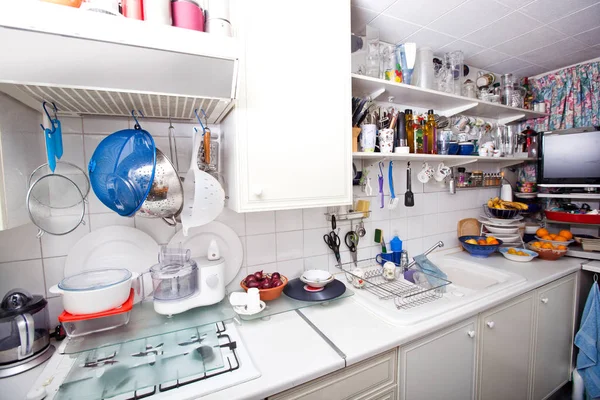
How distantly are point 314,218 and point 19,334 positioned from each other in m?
1.19

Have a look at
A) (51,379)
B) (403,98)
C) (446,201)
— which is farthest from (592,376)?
(51,379)

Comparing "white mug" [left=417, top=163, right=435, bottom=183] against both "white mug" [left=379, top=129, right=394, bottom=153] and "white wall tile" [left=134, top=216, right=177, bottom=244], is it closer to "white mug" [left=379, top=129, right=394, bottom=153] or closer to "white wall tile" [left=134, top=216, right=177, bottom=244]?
"white mug" [left=379, top=129, right=394, bottom=153]

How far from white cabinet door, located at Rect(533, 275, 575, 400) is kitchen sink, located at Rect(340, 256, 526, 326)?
0.23 metres

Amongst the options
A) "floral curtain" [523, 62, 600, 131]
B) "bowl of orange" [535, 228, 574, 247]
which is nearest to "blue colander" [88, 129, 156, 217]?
"bowl of orange" [535, 228, 574, 247]

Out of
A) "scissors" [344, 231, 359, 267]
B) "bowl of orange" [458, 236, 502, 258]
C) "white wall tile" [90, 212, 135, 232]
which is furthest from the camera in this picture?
"bowl of orange" [458, 236, 502, 258]

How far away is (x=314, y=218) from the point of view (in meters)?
1.45

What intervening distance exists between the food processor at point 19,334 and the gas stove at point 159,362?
0.21 feet

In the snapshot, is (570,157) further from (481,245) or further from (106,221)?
(106,221)

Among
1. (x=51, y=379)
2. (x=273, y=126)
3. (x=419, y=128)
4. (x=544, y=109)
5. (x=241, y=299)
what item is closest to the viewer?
(x=51, y=379)

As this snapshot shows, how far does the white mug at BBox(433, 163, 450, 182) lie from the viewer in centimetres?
174

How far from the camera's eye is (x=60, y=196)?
96 centimetres

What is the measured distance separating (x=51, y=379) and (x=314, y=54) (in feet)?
4.48

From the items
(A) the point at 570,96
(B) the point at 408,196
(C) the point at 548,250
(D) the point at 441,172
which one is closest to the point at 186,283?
(B) the point at 408,196

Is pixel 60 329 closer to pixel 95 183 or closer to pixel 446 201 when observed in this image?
pixel 95 183
